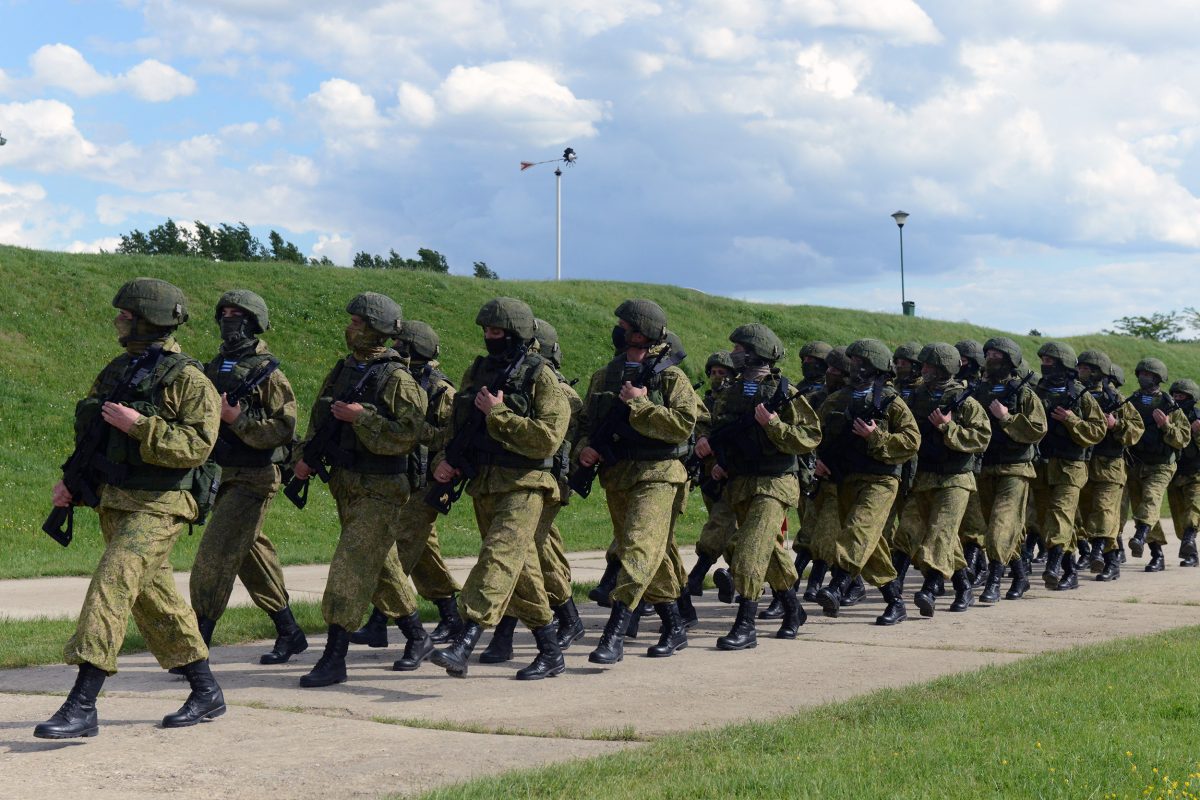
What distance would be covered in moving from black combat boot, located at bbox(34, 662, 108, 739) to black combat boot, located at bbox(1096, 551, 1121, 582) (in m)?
10.2

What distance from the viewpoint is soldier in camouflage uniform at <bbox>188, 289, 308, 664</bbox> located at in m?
7.95

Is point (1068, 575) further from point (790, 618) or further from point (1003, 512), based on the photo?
point (790, 618)

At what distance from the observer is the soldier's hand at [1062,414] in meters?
12.9

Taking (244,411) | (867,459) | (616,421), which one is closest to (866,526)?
(867,459)

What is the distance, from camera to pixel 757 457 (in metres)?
9.37

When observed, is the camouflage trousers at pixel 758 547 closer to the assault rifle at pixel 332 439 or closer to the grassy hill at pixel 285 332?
the assault rifle at pixel 332 439

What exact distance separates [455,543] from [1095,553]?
21.9ft

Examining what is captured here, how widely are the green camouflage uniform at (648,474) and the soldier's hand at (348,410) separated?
148 centimetres

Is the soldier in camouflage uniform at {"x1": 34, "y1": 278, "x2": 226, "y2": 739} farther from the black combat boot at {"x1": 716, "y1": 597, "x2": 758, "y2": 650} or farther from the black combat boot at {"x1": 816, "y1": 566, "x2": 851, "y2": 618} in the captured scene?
the black combat boot at {"x1": 816, "y1": 566, "x2": 851, "y2": 618}

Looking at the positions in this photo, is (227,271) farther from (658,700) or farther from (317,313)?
(658,700)

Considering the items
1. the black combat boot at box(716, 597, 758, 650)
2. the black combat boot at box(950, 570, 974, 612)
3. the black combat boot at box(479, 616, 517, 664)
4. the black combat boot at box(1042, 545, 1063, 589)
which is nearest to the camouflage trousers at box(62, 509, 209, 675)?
the black combat boot at box(479, 616, 517, 664)

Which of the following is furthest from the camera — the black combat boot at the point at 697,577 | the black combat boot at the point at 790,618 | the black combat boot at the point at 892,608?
the black combat boot at the point at 697,577

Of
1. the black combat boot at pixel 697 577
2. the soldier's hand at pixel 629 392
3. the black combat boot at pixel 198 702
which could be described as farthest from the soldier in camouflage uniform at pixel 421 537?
the black combat boot at pixel 697 577

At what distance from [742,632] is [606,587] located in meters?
1.39
